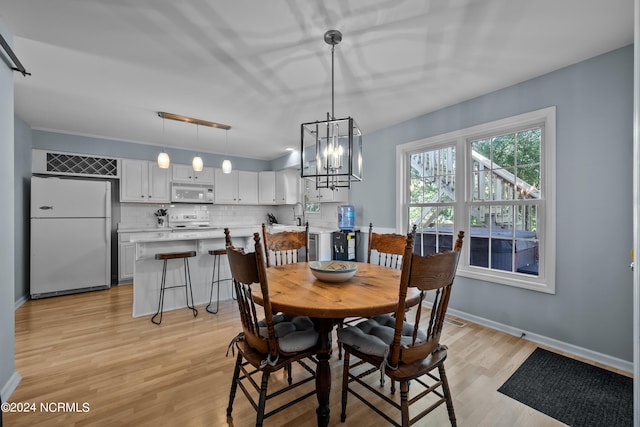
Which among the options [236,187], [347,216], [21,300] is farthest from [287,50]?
[21,300]

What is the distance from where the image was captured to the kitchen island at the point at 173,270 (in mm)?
3260

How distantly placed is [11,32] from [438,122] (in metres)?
3.97

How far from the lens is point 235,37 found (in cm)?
204

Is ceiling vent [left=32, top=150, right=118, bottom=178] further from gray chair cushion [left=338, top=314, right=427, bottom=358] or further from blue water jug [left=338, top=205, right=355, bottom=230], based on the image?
gray chair cushion [left=338, top=314, right=427, bottom=358]

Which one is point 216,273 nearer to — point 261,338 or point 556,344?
point 261,338

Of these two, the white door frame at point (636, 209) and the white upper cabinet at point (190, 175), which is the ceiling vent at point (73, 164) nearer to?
the white upper cabinet at point (190, 175)

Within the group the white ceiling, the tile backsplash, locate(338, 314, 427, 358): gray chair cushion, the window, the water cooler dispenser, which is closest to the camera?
locate(338, 314, 427, 358): gray chair cushion

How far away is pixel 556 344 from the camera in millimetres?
2482

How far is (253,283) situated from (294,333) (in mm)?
437

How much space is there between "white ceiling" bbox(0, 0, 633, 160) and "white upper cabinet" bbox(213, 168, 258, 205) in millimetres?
2414

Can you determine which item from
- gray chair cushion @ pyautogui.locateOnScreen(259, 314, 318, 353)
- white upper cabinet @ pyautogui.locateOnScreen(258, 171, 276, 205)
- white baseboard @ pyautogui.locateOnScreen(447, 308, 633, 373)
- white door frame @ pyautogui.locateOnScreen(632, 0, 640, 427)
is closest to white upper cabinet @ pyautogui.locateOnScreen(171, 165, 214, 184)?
white upper cabinet @ pyautogui.locateOnScreen(258, 171, 276, 205)

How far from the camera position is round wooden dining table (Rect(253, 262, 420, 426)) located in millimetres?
1334

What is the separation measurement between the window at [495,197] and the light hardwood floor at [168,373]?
0.75 metres

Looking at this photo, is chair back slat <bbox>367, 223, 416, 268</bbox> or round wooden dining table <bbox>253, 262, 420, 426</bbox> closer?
round wooden dining table <bbox>253, 262, 420, 426</bbox>
